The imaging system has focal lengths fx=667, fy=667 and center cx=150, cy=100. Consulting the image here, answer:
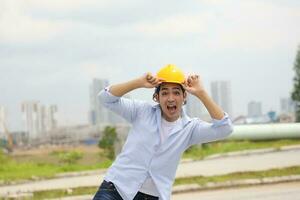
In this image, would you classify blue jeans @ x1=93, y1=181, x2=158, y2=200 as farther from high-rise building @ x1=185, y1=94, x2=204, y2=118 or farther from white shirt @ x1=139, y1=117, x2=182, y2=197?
high-rise building @ x1=185, y1=94, x2=204, y2=118

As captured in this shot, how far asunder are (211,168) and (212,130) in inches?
482

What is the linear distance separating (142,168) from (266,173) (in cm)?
999

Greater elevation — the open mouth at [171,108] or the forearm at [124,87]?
the forearm at [124,87]

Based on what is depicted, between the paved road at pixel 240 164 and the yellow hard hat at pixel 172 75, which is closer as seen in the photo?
the yellow hard hat at pixel 172 75

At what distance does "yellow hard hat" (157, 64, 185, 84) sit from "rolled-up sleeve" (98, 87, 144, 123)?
0.27 m

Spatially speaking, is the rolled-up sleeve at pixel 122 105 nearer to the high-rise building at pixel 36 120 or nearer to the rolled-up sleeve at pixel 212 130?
the rolled-up sleeve at pixel 212 130

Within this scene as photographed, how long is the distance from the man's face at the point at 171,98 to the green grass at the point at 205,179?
7983 millimetres

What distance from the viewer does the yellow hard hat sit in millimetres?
3852

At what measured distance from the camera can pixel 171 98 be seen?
3.86 m

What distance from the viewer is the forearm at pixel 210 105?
385cm

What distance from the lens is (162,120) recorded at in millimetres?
3967

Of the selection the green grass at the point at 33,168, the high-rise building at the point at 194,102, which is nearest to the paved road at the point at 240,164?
the high-rise building at the point at 194,102

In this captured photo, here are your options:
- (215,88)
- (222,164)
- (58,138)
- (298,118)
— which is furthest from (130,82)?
(215,88)

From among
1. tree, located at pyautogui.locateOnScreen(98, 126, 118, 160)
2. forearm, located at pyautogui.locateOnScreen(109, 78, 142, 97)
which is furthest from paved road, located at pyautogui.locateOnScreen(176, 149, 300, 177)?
forearm, located at pyautogui.locateOnScreen(109, 78, 142, 97)
